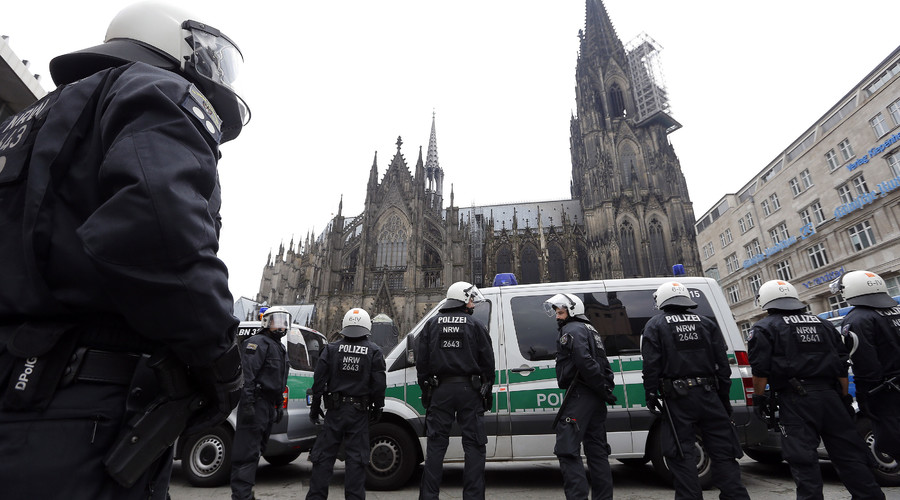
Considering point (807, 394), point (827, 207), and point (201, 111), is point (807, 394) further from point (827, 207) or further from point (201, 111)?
point (827, 207)

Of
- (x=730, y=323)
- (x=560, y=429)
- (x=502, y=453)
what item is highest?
(x=730, y=323)

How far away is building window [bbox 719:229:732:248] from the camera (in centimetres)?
3312

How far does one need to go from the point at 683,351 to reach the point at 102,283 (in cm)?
448

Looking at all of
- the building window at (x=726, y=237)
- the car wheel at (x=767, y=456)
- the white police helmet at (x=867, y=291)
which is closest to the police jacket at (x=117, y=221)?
the white police helmet at (x=867, y=291)

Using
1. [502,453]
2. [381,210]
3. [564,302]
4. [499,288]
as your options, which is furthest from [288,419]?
[381,210]

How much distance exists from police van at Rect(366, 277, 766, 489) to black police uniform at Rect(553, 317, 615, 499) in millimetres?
905

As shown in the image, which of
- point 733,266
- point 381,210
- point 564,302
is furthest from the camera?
point 381,210

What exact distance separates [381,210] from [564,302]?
1314 inches

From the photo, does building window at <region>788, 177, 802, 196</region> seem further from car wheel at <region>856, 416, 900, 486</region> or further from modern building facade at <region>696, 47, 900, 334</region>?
car wheel at <region>856, 416, 900, 486</region>

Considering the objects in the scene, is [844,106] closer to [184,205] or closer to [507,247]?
[507,247]

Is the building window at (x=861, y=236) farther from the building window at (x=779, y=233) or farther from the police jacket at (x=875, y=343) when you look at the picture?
the police jacket at (x=875, y=343)

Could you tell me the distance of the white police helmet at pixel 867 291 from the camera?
453 centimetres

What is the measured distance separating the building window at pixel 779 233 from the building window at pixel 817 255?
2.04 m

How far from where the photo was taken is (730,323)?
5273 millimetres
